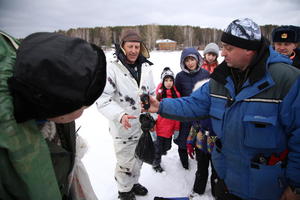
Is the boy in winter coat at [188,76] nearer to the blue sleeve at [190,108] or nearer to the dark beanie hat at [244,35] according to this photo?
the blue sleeve at [190,108]

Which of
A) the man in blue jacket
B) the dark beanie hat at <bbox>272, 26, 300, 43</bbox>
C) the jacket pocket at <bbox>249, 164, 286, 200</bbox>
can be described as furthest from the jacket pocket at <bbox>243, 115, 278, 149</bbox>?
the dark beanie hat at <bbox>272, 26, 300, 43</bbox>

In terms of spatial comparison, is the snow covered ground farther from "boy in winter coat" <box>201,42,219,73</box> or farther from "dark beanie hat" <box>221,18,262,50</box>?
"boy in winter coat" <box>201,42,219,73</box>

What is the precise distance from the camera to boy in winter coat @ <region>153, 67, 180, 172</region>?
336 cm

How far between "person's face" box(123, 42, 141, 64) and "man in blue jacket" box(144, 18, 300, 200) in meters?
1.19

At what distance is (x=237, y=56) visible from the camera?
62.8 inches

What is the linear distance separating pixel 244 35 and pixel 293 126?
2.65 ft

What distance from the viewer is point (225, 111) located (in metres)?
1.63

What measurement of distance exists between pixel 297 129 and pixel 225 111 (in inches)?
20.2

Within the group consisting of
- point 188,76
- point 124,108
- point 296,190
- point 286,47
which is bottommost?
point 296,190

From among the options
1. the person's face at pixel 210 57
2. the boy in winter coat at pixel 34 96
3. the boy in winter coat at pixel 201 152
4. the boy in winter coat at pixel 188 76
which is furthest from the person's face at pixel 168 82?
the boy in winter coat at pixel 34 96

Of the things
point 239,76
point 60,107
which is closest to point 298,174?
point 239,76

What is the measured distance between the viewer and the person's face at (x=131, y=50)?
2.48 metres

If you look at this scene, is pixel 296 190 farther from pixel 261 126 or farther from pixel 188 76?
A: pixel 188 76

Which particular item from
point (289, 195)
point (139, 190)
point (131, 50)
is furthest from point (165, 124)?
point (289, 195)
